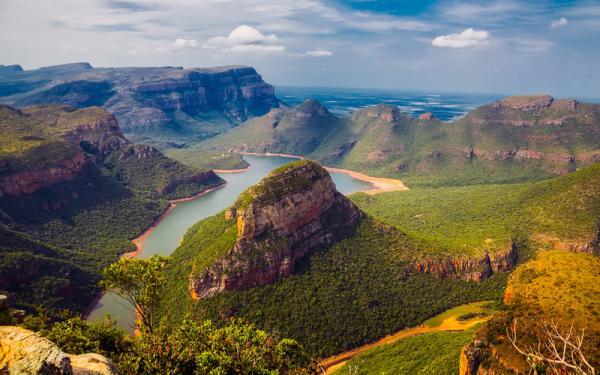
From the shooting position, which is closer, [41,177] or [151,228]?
A: [41,177]

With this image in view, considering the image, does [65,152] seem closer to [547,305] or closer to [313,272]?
[313,272]

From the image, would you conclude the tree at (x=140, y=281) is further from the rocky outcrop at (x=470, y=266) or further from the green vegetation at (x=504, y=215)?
the green vegetation at (x=504, y=215)

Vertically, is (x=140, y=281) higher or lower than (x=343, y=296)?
higher

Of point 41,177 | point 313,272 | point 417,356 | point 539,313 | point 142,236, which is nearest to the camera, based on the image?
point 539,313

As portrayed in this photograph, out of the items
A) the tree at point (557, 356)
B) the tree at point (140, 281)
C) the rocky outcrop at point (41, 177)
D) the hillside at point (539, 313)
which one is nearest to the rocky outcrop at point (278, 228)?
the tree at point (140, 281)

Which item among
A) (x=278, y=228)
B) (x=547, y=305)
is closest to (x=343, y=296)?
(x=278, y=228)

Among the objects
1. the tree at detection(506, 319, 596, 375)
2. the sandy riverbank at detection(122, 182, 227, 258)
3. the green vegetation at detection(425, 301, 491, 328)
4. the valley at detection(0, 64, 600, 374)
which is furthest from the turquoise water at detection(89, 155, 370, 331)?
the tree at detection(506, 319, 596, 375)

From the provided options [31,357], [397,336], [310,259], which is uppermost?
[31,357]

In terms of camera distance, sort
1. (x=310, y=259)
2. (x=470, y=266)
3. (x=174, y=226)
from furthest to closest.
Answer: (x=174, y=226), (x=470, y=266), (x=310, y=259)
